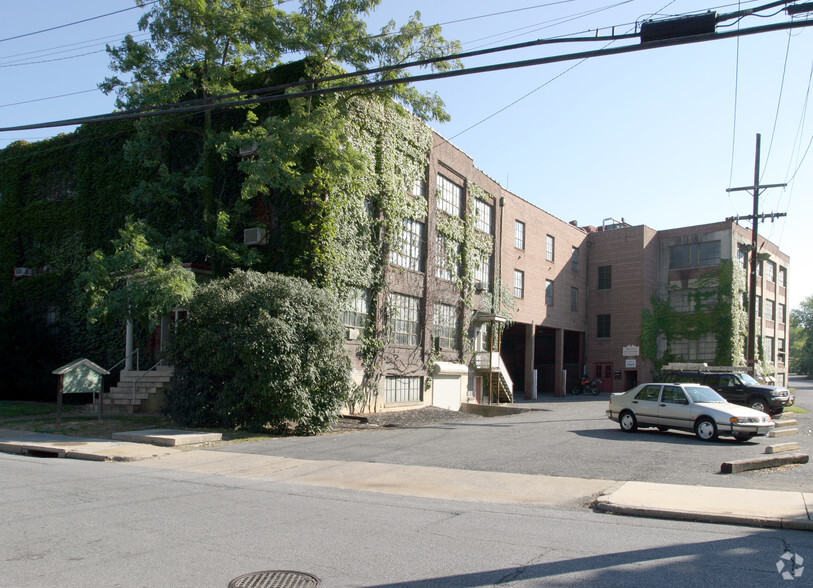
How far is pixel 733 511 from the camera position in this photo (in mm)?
8906

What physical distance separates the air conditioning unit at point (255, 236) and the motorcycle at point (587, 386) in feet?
97.1

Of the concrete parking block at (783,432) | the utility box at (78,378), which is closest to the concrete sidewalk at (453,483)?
the utility box at (78,378)

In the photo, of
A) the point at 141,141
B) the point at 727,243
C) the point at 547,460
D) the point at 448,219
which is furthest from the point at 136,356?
the point at 727,243

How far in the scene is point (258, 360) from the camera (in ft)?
56.1

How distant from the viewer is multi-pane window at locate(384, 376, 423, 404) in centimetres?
2681

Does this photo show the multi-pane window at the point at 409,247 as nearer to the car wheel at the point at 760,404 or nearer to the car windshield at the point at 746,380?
the car windshield at the point at 746,380

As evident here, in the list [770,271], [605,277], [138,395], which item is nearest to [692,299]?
[605,277]

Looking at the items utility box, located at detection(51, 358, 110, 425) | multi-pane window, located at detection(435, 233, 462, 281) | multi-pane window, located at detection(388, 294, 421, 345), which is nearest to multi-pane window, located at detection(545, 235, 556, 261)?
multi-pane window, located at detection(435, 233, 462, 281)

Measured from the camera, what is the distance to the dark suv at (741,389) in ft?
84.1

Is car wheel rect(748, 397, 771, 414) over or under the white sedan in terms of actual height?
under

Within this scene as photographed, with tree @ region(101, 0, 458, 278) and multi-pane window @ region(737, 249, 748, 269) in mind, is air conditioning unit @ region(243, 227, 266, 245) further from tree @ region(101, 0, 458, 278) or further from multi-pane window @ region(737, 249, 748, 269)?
multi-pane window @ region(737, 249, 748, 269)

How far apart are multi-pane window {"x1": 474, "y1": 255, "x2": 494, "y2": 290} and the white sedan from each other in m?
14.2

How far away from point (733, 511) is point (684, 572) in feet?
11.0

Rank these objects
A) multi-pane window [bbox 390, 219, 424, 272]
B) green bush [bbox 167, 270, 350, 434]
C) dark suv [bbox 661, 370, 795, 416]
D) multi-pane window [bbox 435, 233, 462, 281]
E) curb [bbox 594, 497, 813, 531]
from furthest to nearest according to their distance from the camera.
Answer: multi-pane window [bbox 435, 233, 462, 281] < multi-pane window [bbox 390, 219, 424, 272] < dark suv [bbox 661, 370, 795, 416] < green bush [bbox 167, 270, 350, 434] < curb [bbox 594, 497, 813, 531]
